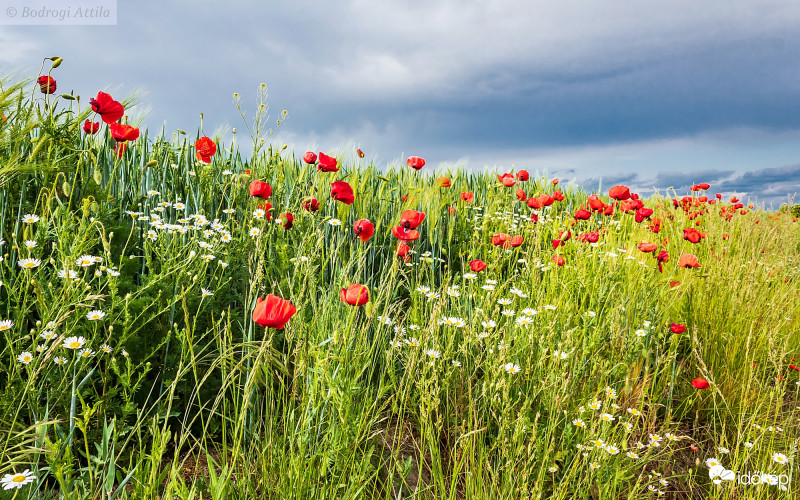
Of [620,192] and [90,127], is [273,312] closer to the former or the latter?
[90,127]

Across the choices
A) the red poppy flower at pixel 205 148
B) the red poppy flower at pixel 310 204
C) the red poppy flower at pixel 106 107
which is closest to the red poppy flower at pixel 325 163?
the red poppy flower at pixel 310 204

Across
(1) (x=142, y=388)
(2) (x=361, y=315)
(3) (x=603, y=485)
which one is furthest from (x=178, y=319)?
(3) (x=603, y=485)

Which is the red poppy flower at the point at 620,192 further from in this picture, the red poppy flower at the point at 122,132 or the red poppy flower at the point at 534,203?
the red poppy flower at the point at 122,132

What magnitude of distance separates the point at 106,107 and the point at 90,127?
0.38m

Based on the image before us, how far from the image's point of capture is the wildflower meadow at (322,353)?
1440mm

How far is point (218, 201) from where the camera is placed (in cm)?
318

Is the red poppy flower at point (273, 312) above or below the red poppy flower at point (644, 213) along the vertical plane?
below

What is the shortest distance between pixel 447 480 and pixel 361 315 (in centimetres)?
85

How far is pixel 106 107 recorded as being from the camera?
242cm

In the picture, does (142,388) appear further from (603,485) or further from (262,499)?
(603,485)

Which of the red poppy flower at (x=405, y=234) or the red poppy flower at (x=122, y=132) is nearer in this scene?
the red poppy flower at (x=405, y=234)

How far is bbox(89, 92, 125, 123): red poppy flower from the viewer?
93.8 inches

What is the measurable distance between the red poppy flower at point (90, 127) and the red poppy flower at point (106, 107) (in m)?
0.24

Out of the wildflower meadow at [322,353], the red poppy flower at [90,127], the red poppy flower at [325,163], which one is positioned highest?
the red poppy flower at [90,127]
